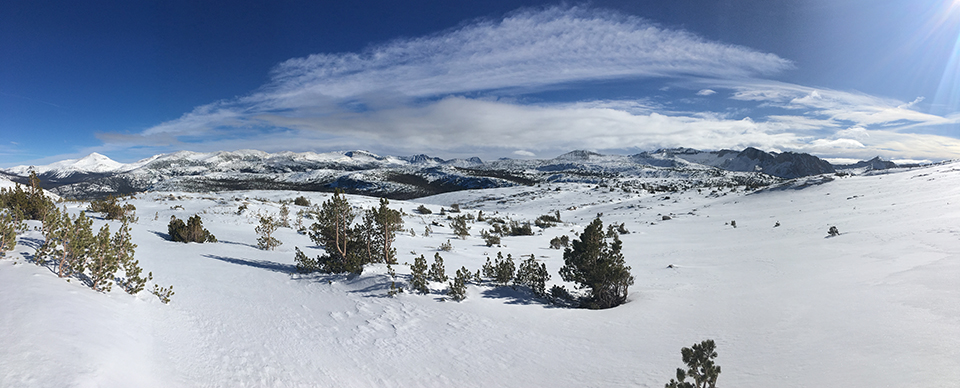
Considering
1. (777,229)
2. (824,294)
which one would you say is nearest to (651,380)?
(824,294)

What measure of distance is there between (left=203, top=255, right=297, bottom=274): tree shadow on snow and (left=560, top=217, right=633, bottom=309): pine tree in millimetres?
6998

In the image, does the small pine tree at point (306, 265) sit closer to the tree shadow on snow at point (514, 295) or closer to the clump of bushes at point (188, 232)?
the tree shadow on snow at point (514, 295)

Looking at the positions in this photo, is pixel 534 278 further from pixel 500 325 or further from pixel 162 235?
pixel 162 235

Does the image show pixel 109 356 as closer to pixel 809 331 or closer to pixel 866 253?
pixel 809 331

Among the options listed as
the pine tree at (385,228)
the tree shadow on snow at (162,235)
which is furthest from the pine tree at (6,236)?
the pine tree at (385,228)

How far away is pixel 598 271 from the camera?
298 inches

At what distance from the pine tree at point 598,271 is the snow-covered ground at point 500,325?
1.36ft

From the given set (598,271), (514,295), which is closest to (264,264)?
(514,295)

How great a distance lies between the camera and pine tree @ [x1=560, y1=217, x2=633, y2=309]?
757cm

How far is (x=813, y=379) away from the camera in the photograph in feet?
12.8

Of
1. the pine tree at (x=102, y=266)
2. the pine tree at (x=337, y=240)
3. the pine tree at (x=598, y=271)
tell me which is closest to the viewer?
the pine tree at (x=102, y=266)

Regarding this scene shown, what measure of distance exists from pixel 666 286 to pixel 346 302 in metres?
6.96

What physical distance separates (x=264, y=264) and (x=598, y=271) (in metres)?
8.60

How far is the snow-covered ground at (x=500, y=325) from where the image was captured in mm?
4027
